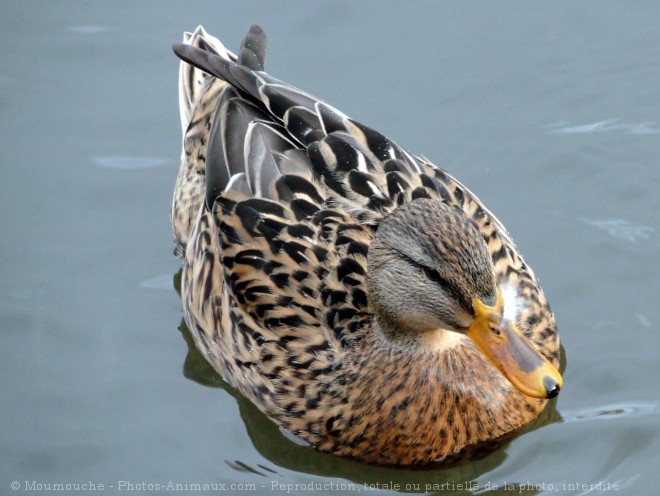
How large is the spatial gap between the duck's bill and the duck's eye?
0.19 m

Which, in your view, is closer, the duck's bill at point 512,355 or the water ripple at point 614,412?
the duck's bill at point 512,355

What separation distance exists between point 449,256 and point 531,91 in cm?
331

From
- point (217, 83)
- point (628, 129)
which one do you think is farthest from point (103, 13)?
point (628, 129)

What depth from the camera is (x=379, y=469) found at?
20.3 feet

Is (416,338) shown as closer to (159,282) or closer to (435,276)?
(435,276)

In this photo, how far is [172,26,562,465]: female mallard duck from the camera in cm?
608

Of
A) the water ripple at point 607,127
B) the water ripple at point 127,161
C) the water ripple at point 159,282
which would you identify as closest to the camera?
the water ripple at point 159,282

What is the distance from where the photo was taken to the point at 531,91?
330 inches

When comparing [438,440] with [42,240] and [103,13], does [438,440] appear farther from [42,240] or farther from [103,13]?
[103,13]

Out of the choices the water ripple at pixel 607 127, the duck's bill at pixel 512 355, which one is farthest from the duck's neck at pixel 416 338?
the water ripple at pixel 607 127

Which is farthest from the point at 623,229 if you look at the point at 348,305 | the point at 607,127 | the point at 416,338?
the point at 348,305

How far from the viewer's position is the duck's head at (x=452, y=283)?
5.39 meters

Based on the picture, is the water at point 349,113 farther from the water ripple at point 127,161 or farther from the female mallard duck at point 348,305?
the female mallard duck at point 348,305

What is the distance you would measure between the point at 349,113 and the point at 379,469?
3.04m
